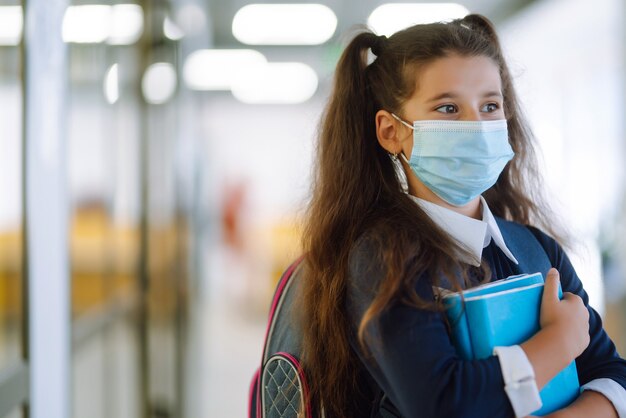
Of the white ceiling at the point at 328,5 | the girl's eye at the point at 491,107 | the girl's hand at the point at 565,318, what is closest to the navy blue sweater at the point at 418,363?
the girl's hand at the point at 565,318

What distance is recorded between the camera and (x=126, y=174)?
3084 millimetres

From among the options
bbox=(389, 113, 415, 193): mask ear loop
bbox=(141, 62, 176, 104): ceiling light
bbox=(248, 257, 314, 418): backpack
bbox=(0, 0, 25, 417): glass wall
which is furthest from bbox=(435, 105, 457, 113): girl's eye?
bbox=(141, 62, 176, 104): ceiling light

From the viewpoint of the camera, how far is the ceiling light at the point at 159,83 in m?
3.69

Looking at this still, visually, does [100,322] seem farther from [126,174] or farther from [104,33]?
[104,33]

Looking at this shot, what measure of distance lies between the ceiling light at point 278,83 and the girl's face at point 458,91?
24.9ft

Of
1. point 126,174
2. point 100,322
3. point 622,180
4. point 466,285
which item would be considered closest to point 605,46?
point 622,180

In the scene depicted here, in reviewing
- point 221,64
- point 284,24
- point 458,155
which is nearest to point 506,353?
point 458,155

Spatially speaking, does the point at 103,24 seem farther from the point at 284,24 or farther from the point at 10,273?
the point at 284,24

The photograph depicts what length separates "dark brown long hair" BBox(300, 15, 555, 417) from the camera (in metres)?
1.12

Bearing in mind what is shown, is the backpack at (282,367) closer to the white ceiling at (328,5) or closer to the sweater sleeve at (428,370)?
the sweater sleeve at (428,370)

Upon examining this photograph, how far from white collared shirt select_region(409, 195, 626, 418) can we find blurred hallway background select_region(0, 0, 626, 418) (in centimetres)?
41

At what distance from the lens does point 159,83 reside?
411 centimetres

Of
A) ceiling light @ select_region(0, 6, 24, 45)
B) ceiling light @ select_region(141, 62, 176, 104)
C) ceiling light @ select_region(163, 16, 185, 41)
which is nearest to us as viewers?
ceiling light @ select_region(0, 6, 24, 45)

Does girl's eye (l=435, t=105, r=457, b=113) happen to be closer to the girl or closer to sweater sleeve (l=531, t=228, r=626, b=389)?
the girl
